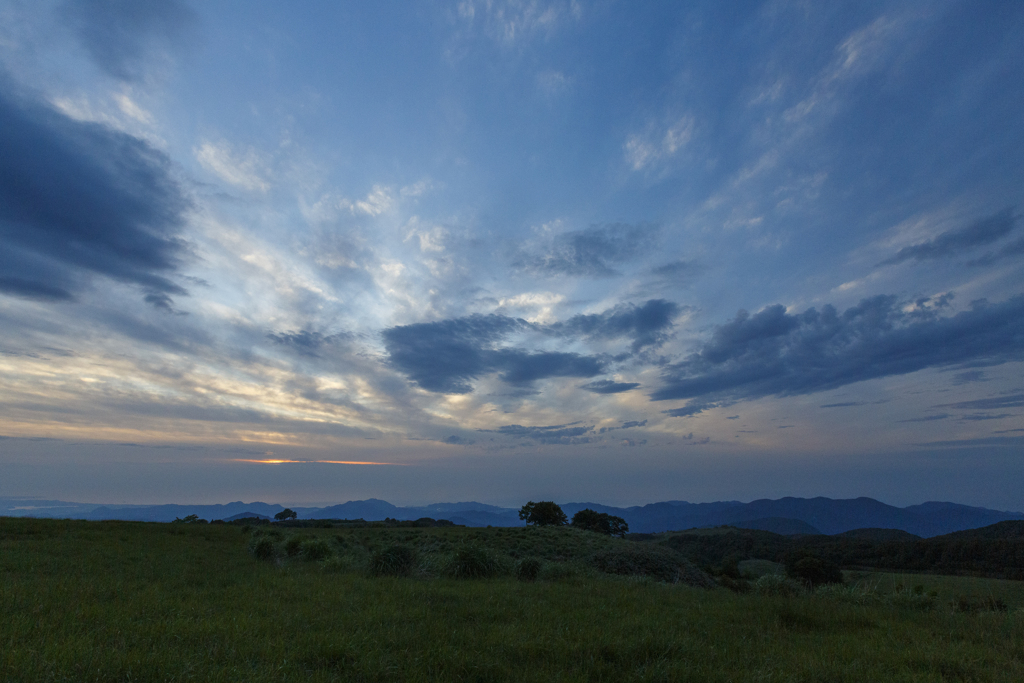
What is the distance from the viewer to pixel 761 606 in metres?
9.63

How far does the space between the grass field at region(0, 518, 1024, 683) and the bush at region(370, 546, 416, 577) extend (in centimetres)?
136

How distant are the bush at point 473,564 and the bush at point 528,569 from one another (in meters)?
0.65

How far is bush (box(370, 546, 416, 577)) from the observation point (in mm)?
13022

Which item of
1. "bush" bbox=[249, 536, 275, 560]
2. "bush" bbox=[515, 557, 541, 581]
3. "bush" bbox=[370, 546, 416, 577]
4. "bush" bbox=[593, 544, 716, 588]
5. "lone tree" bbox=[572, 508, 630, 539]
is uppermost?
"bush" bbox=[370, 546, 416, 577]

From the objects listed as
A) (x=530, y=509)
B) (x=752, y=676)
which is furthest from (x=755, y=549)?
(x=752, y=676)

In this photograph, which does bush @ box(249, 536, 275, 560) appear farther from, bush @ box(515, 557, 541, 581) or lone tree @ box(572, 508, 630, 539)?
lone tree @ box(572, 508, 630, 539)

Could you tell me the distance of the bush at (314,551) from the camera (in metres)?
18.2

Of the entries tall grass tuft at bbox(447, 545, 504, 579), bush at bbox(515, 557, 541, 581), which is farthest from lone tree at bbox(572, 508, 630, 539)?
tall grass tuft at bbox(447, 545, 504, 579)

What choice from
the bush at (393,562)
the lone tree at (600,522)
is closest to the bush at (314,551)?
the bush at (393,562)

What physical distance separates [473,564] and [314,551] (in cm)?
945

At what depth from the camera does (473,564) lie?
1305 cm

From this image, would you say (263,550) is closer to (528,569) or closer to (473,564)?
(473,564)

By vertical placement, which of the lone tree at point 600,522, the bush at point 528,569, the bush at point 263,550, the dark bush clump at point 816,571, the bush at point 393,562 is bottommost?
the dark bush clump at point 816,571

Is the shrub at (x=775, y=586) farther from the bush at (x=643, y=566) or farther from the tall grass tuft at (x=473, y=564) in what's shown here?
the tall grass tuft at (x=473, y=564)
